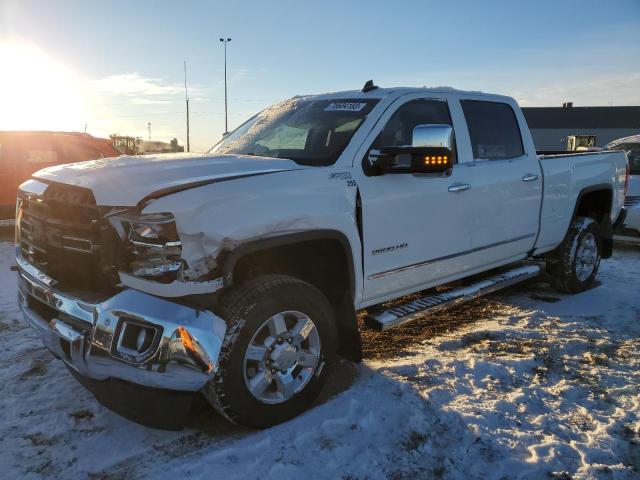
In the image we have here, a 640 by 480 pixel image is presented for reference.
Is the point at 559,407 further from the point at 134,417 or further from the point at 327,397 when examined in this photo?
the point at 134,417

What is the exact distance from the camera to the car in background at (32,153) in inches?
332

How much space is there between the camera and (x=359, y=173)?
3295 millimetres

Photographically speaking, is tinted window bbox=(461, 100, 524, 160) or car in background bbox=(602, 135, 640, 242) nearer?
tinted window bbox=(461, 100, 524, 160)

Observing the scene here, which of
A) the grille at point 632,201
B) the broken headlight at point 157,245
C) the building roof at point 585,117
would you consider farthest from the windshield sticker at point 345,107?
the building roof at point 585,117

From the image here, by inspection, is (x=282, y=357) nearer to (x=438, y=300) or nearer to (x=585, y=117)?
(x=438, y=300)

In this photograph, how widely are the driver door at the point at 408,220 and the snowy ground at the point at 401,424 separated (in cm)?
65

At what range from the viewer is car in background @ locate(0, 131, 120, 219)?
27.7ft

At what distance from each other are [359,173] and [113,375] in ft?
5.95

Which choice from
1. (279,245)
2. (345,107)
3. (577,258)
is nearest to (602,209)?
(577,258)

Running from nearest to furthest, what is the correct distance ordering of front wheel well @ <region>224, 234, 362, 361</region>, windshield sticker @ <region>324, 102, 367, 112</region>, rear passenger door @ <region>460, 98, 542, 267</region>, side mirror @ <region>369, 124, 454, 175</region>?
front wheel well @ <region>224, 234, 362, 361</region> < side mirror @ <region>369, 124, 454, 175</region> < windshield sticker @ <region>324, 102, 367, 112</region> < rear passenger door @ <region>460, 98, 542, 267</region>

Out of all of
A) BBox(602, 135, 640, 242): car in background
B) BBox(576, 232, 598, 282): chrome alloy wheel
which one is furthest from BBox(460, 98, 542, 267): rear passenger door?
BBox(602, 135, 640, 242): car in background

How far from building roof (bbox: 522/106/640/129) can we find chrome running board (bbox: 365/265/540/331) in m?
65.9

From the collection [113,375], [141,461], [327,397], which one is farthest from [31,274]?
[327,397]

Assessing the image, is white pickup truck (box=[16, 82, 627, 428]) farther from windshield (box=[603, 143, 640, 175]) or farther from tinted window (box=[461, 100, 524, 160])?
windshield (box=[603, 143, 640, 175])
